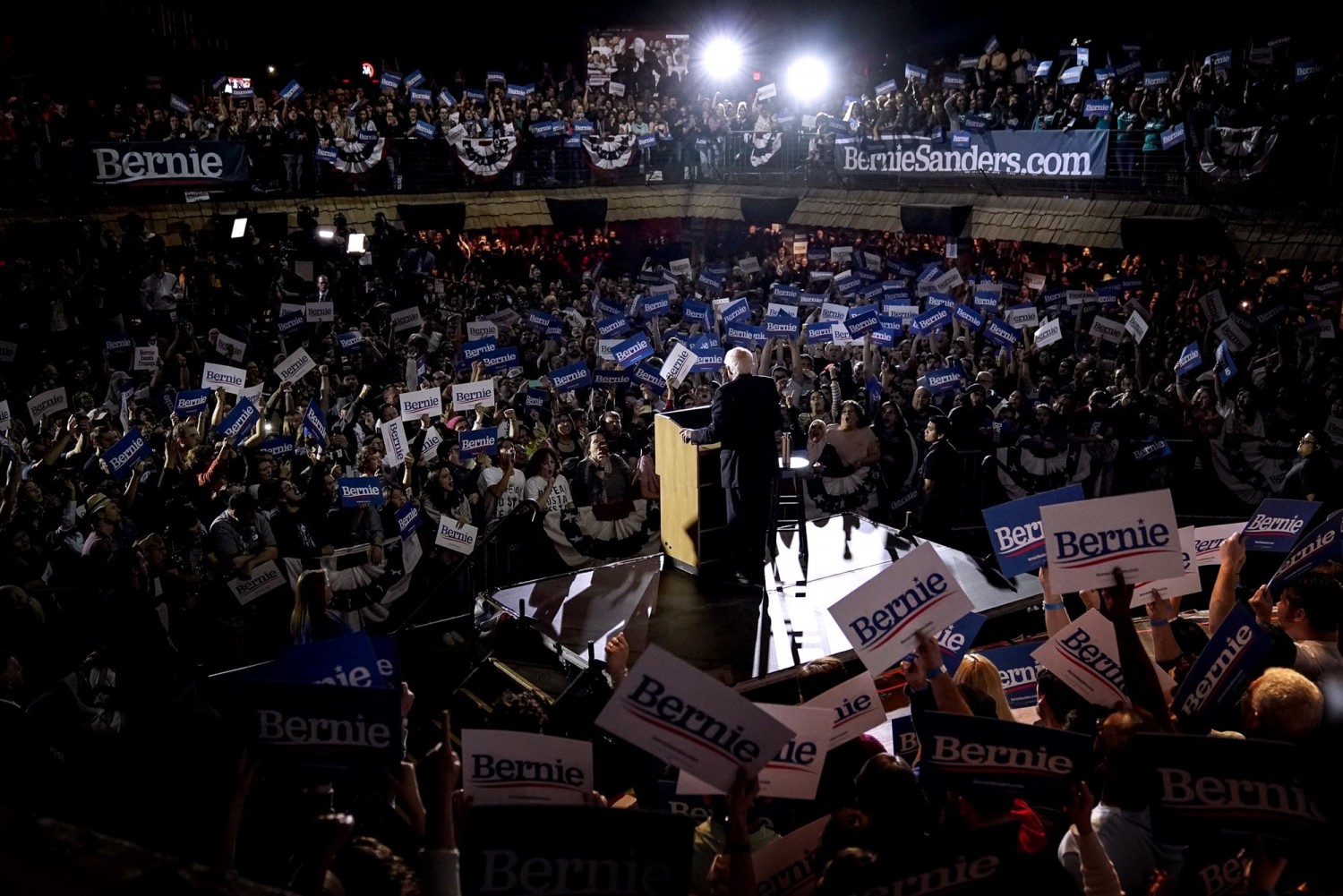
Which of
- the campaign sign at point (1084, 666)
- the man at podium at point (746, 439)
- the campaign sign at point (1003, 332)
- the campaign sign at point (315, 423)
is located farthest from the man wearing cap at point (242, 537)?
the campaign sign at point (1003, 332)

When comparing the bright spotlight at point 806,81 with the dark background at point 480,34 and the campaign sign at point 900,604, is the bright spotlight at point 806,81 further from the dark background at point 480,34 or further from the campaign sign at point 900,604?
the campaign sign at point 900,604

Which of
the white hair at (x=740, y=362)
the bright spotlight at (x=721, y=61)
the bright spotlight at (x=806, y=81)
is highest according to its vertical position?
the bright spotlight at (x=721, y=61)

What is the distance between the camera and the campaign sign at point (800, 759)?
13.4 feet

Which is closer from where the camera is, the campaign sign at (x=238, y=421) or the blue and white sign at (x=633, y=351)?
the campaign sign at (x=238, y=421)

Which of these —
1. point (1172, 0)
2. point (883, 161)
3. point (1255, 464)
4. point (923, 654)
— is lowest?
point (1255, 464)

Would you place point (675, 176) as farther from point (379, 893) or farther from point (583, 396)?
point (379, 893)

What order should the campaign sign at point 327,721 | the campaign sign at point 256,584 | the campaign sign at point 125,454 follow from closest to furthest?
the campaign sign at point 327,721
the campaign sign at point 256,584
the campaign sign at point 125,454

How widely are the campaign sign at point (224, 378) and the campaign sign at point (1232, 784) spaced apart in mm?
10161

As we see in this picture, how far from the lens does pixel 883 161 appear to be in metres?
22.5

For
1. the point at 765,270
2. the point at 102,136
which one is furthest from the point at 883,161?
the point at 102,136

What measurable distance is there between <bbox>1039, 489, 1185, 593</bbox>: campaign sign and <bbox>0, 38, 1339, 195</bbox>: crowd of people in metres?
12.5

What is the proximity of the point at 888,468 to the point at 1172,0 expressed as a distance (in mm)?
19066

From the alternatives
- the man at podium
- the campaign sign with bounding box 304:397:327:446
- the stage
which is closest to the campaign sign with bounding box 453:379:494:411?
the campaign sign with bounding box 304:397:327:446

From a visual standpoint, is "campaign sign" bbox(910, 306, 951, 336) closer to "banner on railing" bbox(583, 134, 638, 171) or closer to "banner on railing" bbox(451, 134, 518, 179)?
"banner on railing" bbox(451, 134, 518, 179)
